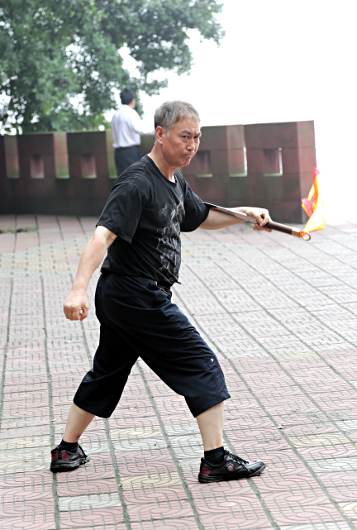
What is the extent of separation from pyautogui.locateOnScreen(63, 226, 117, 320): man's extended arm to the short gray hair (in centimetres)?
60

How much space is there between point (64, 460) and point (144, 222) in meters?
1.27

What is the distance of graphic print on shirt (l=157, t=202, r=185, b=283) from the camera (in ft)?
11.8

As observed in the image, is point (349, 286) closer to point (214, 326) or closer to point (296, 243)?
point (214, 326)

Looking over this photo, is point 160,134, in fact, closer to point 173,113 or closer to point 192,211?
point 173,113

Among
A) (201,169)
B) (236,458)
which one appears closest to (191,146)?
(236,458)

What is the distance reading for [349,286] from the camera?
7.59 m

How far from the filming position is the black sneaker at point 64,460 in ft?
12.3

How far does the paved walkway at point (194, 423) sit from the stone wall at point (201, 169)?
3.86 meters

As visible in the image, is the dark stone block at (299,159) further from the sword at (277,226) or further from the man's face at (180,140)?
the man's face at (180,140)

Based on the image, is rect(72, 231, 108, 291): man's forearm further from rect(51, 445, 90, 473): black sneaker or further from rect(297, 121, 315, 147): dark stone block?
rect(297, 121, 315, 147): dark stone block

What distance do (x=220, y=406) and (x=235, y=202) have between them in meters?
9.30

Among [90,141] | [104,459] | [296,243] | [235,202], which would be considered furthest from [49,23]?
[104,459]

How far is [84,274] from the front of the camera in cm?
328

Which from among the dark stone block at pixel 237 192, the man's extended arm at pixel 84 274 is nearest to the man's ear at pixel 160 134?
the man's extended arm at pixel 84 274
